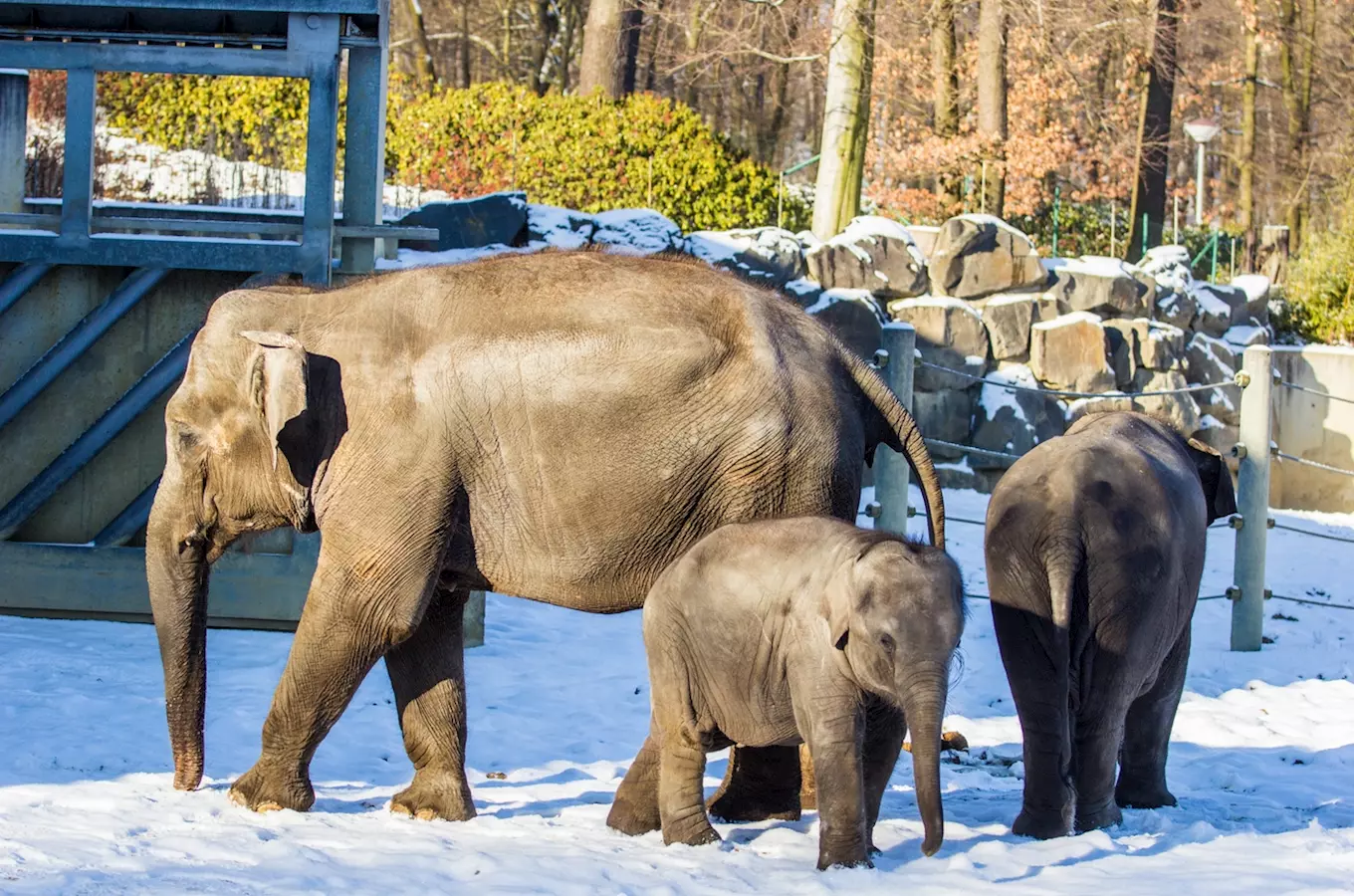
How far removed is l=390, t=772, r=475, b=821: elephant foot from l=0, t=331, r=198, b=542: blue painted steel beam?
359 centimetres

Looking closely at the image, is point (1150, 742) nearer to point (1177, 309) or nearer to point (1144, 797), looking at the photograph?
point (1144, 797)

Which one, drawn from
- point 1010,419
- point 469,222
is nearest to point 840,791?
point 469,222

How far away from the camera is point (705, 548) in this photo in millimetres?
5406

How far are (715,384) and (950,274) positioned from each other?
10.6 m

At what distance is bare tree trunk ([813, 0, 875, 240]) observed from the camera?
18875mm

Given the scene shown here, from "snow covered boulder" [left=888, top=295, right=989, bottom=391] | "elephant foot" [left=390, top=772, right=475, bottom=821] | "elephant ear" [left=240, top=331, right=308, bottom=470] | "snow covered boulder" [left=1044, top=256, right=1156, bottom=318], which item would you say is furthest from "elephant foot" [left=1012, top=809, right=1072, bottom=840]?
Answer: "snow covered boulder" [left=1044, top=256, right=1156, bottom=318]

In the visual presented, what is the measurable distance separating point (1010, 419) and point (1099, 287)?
6.54 ft

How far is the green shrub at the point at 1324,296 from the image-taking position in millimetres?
19484

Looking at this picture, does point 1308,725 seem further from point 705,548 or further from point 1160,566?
point 705,548

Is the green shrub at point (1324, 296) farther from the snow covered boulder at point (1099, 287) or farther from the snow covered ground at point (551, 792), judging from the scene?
the snow covered ground at point (551, 792)

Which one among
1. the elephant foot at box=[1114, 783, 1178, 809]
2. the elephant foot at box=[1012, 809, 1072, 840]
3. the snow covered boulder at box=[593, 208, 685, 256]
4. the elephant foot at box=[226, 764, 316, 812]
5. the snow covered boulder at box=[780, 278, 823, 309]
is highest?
the snow covered boulder at box=[593, 208, 685, 256]

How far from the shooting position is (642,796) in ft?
18.7

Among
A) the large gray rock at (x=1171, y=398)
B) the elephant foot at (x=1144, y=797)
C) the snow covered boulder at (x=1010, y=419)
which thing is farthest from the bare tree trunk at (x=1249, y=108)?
the elephant foot at (x=1144, y=797)

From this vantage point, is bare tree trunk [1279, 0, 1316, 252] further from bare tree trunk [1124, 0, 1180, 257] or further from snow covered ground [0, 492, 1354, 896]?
snow covered ground [0, 492, 1354, 896]
